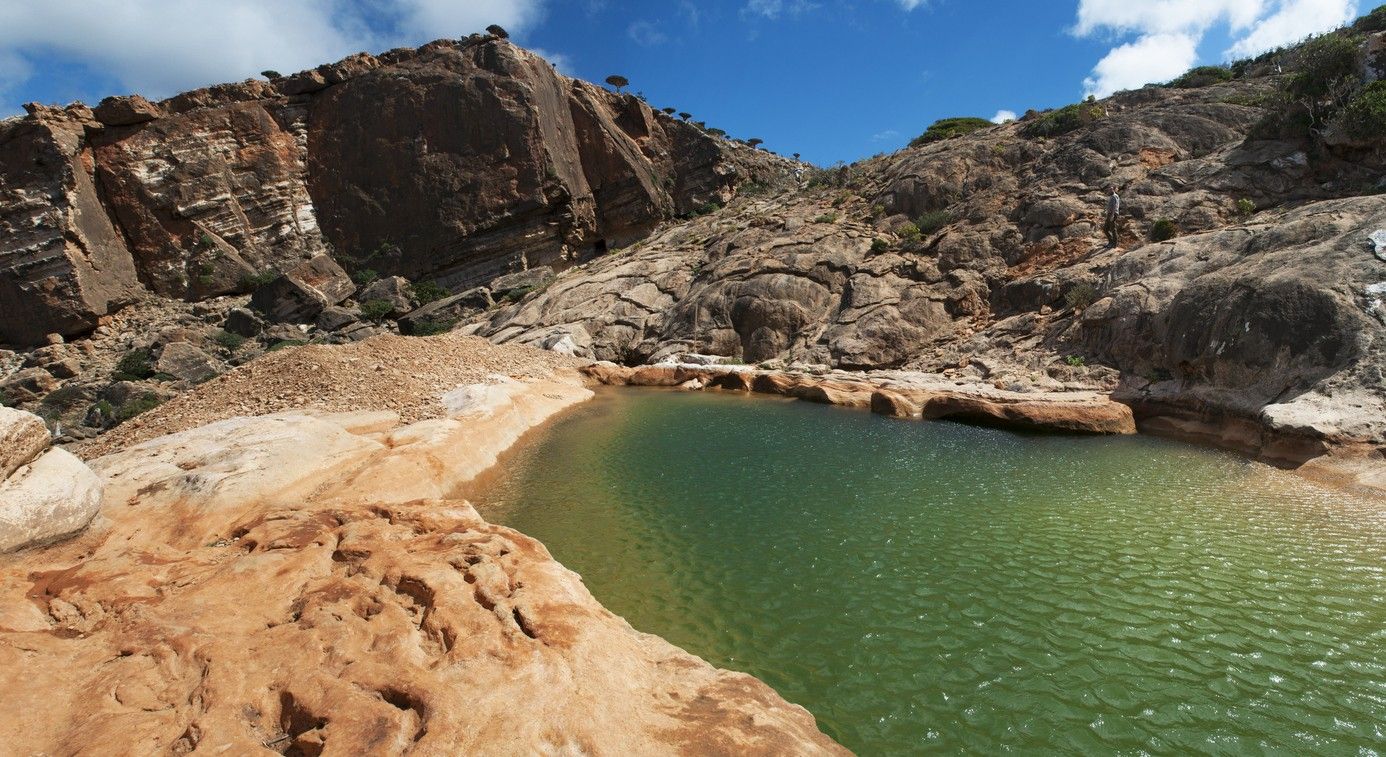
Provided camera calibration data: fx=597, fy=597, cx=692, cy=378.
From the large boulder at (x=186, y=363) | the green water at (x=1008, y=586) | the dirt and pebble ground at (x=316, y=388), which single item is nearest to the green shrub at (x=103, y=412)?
the large boulder at (x=186, y=363)

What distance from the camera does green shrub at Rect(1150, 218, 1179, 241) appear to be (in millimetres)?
22703

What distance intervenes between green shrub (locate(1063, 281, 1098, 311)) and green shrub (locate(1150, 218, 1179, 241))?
13.0 ft

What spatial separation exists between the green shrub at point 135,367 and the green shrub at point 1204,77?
193ft

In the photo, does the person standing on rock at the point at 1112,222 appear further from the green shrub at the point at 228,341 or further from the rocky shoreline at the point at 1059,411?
the green shrub at the point at 228,341

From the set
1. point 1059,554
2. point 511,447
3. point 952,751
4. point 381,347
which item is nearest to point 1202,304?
point 1059,554

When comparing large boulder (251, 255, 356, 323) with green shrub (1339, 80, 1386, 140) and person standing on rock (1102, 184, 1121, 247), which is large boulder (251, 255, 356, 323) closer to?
person standing on rock (1102, 184, 1121, 247)

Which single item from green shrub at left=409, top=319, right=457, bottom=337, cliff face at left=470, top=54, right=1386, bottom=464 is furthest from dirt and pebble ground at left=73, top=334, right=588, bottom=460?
green shrub at left=409, top=319, right=457, bottom=337

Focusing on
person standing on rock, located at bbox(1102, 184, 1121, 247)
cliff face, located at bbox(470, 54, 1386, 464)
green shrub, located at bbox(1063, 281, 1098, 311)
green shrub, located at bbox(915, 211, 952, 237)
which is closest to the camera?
cliff face, located at bbox(470, 54, 1386, 464)

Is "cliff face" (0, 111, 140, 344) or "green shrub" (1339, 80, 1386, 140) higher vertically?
"green shrub" (1339, 80, 1386, 140)

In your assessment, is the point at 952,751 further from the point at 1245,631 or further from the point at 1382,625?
the point at 1382,625

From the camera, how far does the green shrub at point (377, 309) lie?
39781 millimetres

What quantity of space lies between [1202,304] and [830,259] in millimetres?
16833

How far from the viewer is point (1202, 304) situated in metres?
15.6

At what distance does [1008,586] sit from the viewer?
689 centimetres
